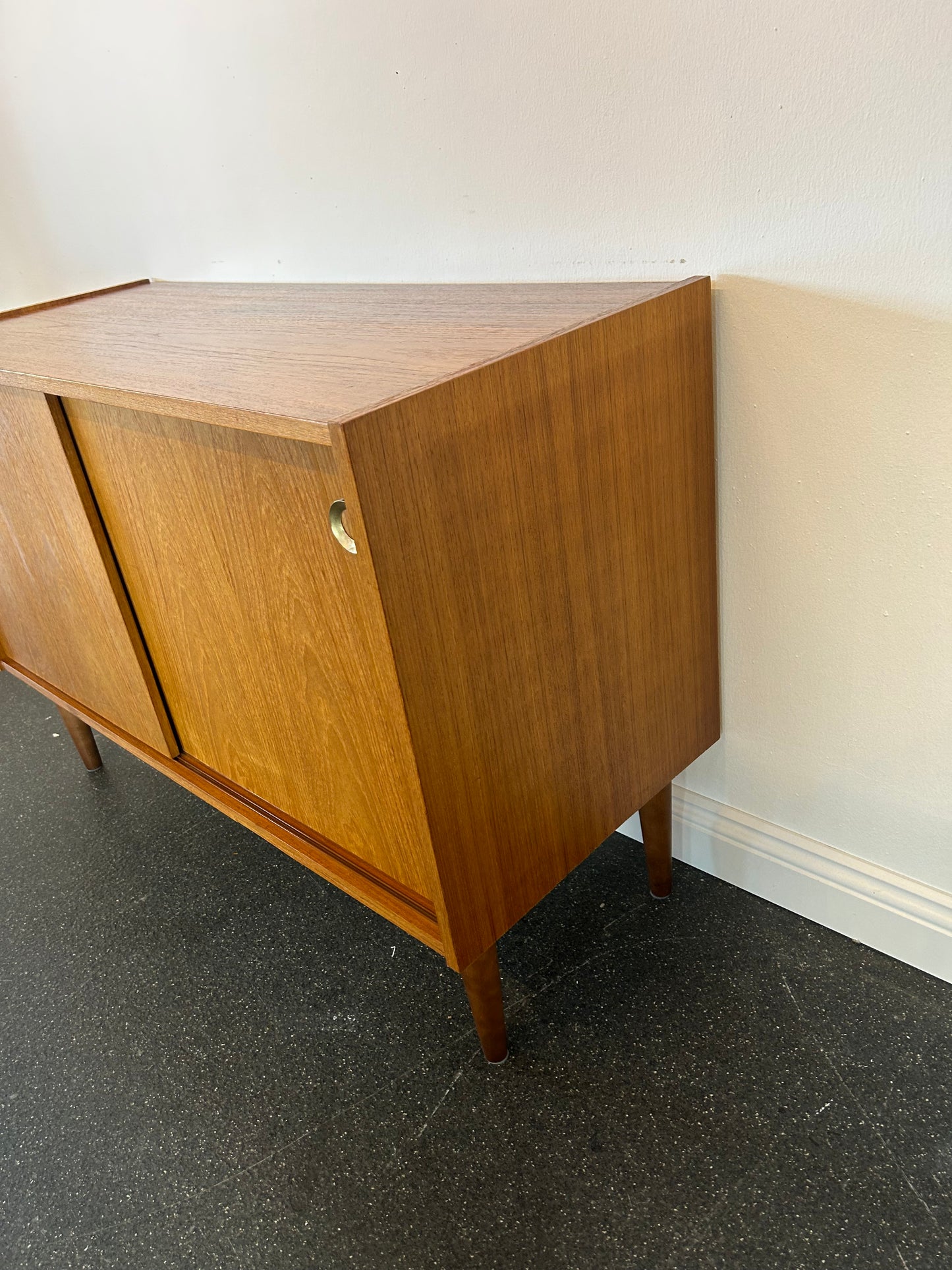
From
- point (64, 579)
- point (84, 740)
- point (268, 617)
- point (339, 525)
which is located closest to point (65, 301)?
point (64, 579)

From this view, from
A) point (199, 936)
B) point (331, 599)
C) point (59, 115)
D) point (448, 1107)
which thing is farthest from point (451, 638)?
point (59, 115)

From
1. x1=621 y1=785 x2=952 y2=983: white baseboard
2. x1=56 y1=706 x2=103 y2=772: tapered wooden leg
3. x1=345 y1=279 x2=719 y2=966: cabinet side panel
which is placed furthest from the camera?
x1=56 y1=706 x2=103 y2=772: tapered wooden leg

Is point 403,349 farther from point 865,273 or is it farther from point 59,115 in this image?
point 59,115

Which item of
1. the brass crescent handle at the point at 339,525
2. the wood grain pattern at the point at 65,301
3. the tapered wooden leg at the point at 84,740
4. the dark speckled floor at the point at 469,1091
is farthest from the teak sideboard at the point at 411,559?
the tapered wooden leg at the point at 84,740

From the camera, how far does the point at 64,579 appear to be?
122 cm

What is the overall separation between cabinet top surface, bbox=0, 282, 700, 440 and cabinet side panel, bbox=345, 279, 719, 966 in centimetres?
4

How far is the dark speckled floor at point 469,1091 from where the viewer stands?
0.89 metres

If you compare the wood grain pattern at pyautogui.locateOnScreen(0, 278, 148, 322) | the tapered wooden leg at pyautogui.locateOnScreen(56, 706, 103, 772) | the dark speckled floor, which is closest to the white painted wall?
the dark speckled floor

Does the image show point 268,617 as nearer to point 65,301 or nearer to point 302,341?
point 302,341

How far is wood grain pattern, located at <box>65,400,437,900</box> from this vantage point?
2.54 feet

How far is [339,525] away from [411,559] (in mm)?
66

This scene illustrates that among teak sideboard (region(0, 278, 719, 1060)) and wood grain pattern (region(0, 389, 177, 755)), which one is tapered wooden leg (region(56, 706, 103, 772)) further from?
teak sideboard (region(0, 278, 719, 1060))

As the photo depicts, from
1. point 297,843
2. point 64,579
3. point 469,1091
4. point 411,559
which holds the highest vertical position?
point 411,559

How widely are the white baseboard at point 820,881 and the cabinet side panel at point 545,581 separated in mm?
200
